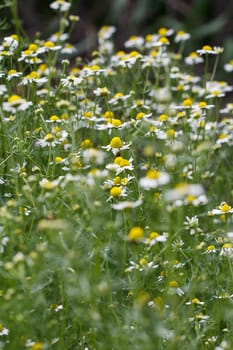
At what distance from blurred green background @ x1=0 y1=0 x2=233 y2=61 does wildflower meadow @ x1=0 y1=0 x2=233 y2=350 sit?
8.52 feet

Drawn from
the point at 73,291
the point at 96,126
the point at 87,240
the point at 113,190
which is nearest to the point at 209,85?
the point at 96,126

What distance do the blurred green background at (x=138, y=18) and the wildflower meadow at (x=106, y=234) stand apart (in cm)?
260

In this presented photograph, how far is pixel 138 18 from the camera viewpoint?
588cm

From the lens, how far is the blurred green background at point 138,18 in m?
5.67

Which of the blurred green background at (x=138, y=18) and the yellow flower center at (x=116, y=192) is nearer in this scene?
the yellow flower center at (x=116, y=192)

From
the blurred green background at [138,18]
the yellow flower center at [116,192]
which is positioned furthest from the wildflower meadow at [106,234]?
the blurred green background at [138,18]

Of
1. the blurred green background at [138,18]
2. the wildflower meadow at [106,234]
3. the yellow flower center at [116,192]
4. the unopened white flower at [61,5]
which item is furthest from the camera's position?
the blurred green background at [138,18]

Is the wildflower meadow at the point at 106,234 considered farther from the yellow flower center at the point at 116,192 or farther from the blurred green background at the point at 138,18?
the blurred green background at the point at 138,18

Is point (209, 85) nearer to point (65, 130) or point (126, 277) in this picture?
point (65, 130)

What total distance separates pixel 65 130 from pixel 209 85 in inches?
33.0

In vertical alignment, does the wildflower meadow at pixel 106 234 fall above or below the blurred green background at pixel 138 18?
above

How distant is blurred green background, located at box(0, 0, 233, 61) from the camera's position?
18.6ft

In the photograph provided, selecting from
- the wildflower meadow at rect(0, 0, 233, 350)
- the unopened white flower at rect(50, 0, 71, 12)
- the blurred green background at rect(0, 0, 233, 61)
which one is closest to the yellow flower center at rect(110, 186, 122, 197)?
the wildflower meadow at rect(0, 0, 233, 350)

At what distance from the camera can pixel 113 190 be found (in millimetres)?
2229
